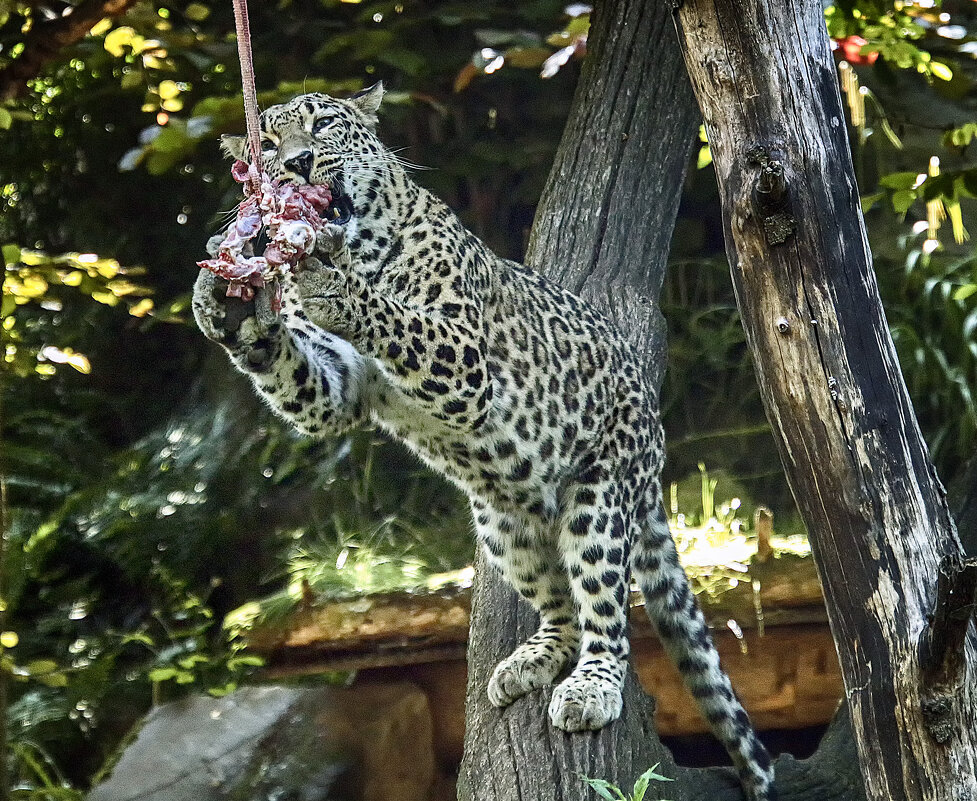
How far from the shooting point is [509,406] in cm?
433

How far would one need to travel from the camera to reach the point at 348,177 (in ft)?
13.7

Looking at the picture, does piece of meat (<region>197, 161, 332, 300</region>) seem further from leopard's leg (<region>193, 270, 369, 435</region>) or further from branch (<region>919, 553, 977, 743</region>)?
branch (<region>919, 553, 977, 743</region>)

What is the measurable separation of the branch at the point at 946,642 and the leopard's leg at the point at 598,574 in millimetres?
1250

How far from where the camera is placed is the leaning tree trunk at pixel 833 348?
10.6 feet

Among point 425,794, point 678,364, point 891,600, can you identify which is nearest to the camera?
point 891,600

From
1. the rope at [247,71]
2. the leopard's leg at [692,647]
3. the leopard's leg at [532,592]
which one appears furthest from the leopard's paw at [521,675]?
the rope at [247,71]

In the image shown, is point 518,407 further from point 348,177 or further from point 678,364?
point 678,364

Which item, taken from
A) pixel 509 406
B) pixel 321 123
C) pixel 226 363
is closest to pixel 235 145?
pixel 321 123

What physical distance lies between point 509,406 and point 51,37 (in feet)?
8.76

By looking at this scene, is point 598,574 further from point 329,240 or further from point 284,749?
point 284,749

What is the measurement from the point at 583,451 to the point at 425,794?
8.52 feet

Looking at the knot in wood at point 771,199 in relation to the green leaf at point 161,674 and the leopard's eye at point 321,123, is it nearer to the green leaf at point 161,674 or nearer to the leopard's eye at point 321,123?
the leopard's eye at point 321,123

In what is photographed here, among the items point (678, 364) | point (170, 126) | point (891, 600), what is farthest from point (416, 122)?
point (891, 600)

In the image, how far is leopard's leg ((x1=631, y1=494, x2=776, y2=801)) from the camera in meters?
4.43
